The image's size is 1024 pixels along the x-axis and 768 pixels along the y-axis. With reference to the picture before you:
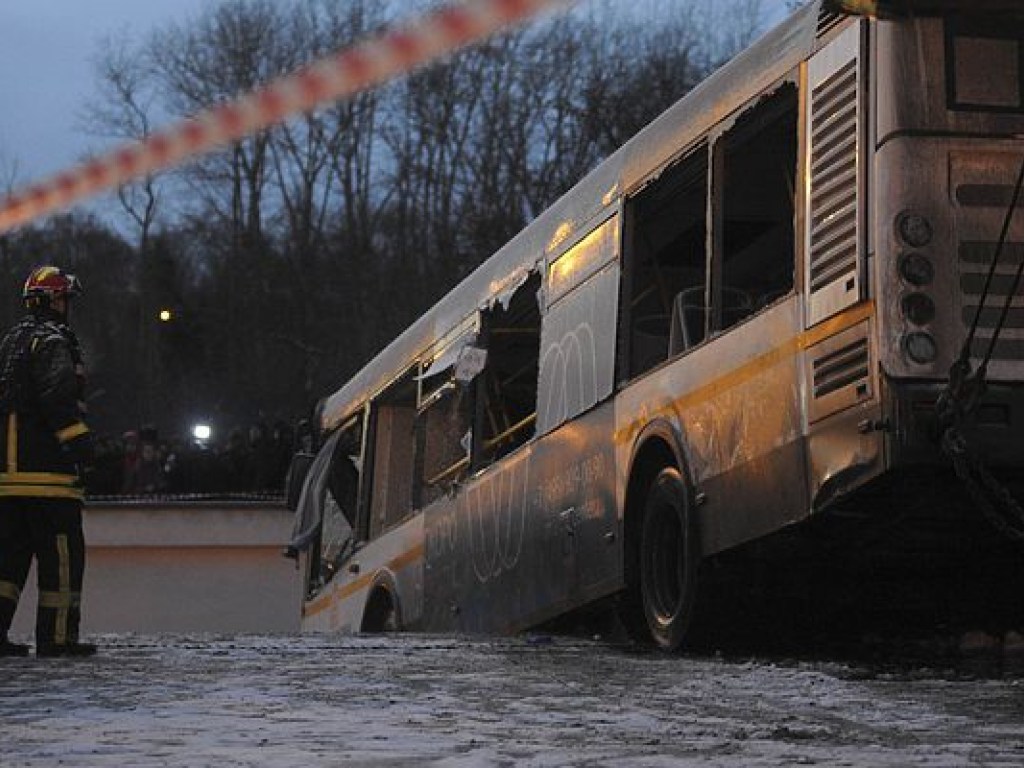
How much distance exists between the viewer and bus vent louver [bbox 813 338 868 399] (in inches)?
393

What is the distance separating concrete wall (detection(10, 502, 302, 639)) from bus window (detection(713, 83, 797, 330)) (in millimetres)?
21841

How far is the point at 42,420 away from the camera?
11.7 m

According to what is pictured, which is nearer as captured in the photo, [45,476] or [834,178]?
[834,178]

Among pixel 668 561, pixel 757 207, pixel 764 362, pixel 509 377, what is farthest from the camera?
pixel 509 377

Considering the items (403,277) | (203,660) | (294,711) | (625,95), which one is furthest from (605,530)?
(403,277)

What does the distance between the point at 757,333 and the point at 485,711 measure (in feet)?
9.82

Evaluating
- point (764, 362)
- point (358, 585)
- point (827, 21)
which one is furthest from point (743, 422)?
point (358, 585)

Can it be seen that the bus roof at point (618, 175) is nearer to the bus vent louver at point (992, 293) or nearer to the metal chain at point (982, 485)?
the bus vent louver at point (992, 293)

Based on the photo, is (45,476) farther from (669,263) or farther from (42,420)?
(669,263)

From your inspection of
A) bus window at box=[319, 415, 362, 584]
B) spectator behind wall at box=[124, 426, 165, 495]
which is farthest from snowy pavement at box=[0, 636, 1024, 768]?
spectator behind wall at box=[124, 426, 165, 495]

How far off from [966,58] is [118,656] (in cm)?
462

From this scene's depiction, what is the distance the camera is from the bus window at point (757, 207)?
11039 millimetres

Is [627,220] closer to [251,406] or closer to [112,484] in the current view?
[112,484]

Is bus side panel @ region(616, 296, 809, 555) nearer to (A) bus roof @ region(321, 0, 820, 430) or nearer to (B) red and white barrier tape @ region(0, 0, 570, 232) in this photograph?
(A) bus roof @ region(321, 0, 820, 430)
